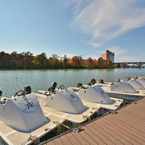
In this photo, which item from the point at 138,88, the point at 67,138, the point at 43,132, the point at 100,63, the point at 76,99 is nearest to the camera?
the point at 67,138

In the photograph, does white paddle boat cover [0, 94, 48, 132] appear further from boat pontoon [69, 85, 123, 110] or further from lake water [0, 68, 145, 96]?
lake water [0, 68, 145, 96]

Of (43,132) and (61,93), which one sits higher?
(61,93)

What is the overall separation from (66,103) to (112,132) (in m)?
3.28

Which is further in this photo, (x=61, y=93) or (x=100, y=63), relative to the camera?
(x=100, y=63)

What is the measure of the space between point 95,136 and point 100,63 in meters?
71.9

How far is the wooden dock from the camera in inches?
173

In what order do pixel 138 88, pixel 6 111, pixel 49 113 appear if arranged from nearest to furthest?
1. pixel 6 111
2. pixel 49 113
3. pixel 138 88

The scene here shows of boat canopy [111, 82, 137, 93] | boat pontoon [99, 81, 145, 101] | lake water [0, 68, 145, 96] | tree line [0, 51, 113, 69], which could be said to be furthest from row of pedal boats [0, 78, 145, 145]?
tree line [0, 51, 113, 69]

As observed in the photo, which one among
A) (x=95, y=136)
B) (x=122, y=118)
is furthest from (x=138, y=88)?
(x=95, y=136)

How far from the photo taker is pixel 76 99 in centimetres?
820

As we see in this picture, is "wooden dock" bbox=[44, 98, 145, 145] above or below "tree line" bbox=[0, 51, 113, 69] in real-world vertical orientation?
below

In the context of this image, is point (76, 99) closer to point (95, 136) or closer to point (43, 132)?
point (43, 132)

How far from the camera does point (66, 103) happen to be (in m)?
7.94

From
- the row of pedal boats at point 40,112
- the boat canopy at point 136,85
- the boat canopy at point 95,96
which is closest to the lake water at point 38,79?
the boat canopy at point 95,96
